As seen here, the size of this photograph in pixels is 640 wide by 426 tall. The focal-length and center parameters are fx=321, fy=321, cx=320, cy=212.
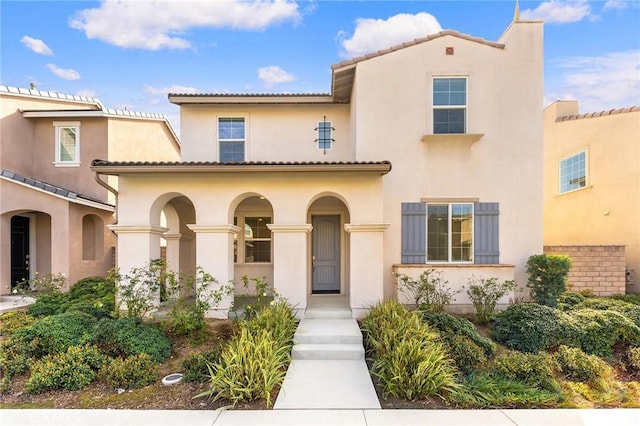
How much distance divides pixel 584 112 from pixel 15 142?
2153 centimetres

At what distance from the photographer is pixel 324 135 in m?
10.8

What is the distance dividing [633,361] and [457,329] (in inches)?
120

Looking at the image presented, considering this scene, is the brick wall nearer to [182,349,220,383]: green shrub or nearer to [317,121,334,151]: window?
[317,121,334,151]: window

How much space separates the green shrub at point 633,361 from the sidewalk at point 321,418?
184cm

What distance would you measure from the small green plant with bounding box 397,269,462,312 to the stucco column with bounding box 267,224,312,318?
2.55 meters

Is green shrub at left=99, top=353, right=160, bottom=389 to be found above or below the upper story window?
below

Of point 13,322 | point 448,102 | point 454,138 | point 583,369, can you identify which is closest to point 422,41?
point 448,102

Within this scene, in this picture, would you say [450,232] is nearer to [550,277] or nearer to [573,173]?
[550,277]

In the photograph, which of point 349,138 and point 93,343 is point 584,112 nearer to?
point 349,138

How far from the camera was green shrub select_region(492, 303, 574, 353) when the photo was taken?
6.30m

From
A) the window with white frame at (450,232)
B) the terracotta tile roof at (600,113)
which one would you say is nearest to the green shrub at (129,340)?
the window with white frame at (450,232)

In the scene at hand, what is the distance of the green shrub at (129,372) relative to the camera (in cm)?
509

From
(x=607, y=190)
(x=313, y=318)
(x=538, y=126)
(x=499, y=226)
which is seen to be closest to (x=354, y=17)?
(x=538, y=126)

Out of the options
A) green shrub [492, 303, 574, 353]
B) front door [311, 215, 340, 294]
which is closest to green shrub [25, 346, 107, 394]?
front door [311, 215, 340, 294]
